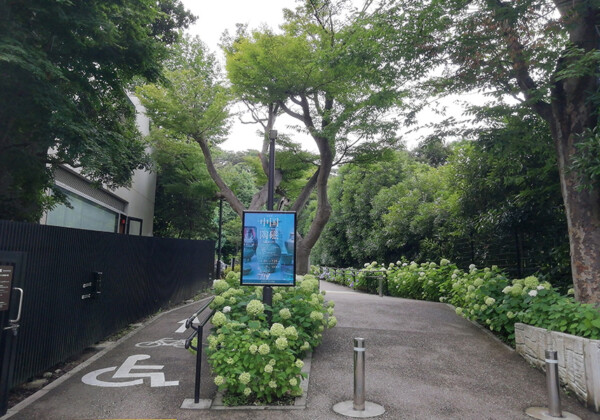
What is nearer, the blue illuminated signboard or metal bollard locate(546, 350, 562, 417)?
metal bollard locate(546, 350, 562, 417)

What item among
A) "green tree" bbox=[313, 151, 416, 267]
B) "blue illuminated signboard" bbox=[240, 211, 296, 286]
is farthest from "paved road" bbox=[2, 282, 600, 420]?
"green tree" bbox=[313, 151, 416, 267]

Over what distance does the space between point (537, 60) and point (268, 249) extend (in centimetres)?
588

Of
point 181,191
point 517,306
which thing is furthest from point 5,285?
point 181,191

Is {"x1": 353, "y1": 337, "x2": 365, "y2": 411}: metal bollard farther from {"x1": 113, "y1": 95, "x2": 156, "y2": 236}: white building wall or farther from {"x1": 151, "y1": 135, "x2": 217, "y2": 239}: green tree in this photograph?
{"x1": 151, "y1": 135, "x2": 217, "y2": 239}: green tree


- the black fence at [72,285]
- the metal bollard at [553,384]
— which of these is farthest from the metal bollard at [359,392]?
the black fence at [72,285]

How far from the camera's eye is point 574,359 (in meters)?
5.15

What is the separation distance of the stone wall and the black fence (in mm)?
6727

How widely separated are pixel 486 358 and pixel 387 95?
235 inches

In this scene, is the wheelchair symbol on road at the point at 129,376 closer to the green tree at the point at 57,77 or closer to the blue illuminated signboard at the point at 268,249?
the blue illuminated signboard at the point at 268,249

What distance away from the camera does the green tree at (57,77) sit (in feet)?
19.4

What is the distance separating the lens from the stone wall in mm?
4797

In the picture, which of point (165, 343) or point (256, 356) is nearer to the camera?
point (256, 356)

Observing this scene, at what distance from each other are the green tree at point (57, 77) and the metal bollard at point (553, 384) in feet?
23.1

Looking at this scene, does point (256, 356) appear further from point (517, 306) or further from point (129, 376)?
point (517, 306)
